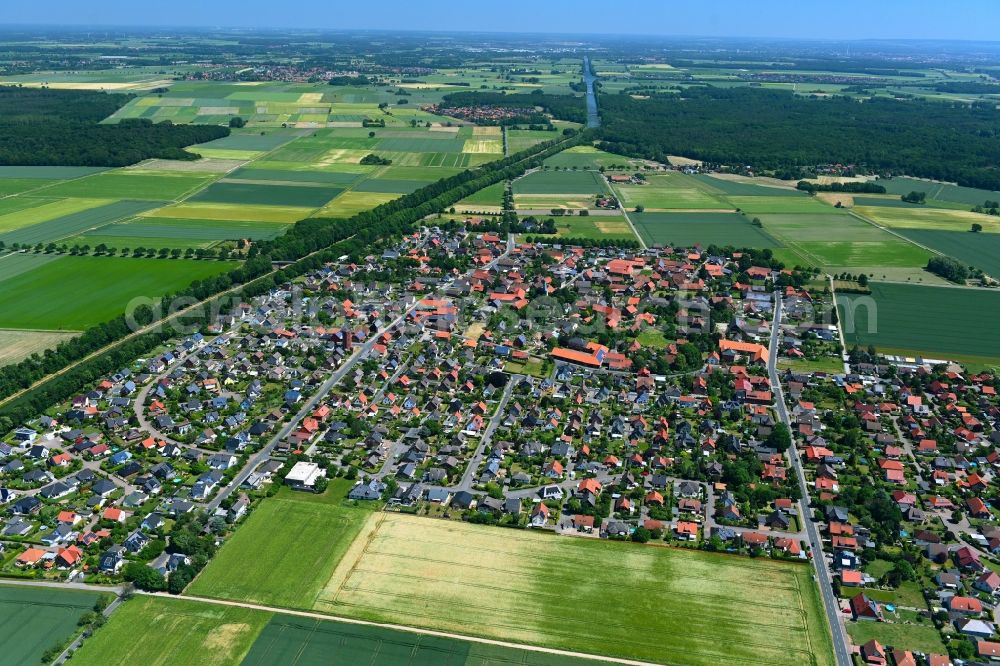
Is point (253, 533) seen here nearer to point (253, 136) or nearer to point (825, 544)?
point (825, 544)

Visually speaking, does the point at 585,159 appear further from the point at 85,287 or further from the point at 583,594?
the point at 583,594

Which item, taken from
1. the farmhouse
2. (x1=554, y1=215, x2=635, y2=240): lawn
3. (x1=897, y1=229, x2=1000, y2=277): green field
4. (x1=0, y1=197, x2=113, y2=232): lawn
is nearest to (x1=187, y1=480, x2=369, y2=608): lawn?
the farmhouse

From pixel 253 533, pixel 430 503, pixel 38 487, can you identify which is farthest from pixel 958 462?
pixel 38 487

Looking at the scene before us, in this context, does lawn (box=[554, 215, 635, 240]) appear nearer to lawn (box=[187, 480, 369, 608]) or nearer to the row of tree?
the row of tree

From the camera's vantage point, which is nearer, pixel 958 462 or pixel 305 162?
pixel 958 462

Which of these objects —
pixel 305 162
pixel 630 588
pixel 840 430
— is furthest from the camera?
pixel 305 162

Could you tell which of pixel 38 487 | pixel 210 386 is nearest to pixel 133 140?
pixel 210 386

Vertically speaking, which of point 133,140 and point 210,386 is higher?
point 133,140

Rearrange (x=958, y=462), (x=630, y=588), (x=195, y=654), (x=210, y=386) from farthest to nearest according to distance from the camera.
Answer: (x=210, y=386)
(x=958, y=462)
(x=630, y=588)
(x=195, y=654)
